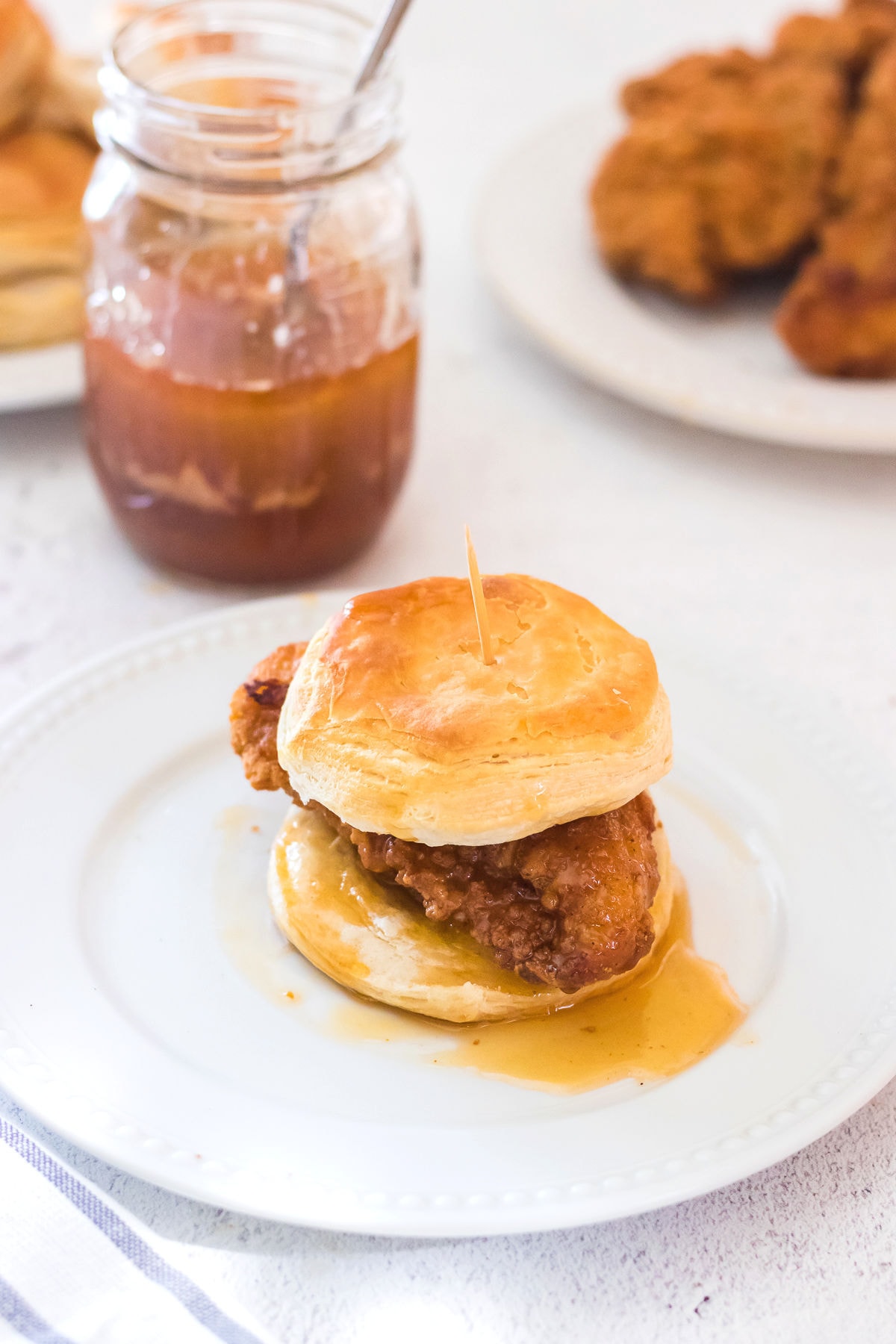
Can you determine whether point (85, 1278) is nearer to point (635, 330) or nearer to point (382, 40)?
point (382, 40)

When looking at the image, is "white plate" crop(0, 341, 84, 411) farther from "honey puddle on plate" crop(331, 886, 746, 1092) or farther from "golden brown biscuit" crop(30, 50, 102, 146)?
"honey puddle on plate" crop(331, 886, 746, 1092)

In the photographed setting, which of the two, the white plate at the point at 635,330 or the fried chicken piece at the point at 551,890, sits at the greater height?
the fried chicken piece at the point at 551,890

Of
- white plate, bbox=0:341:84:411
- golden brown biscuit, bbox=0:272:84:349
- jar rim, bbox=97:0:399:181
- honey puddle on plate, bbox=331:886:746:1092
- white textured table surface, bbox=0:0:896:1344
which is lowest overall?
white textured table surface, bbox=0:0:896:1344

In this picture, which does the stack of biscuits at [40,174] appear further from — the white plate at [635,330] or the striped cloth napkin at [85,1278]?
the striped cloth napkin at [85,1278]

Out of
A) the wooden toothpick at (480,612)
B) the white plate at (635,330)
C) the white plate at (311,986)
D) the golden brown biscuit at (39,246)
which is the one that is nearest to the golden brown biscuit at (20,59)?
the golden brown biscuit at (39,246)

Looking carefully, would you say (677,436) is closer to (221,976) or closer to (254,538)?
(254,538)

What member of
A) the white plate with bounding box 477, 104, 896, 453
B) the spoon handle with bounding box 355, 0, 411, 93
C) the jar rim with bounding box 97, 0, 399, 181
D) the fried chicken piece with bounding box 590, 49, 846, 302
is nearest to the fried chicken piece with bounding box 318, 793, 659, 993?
the jar rim with bounding box 97, 0, 399, 181
